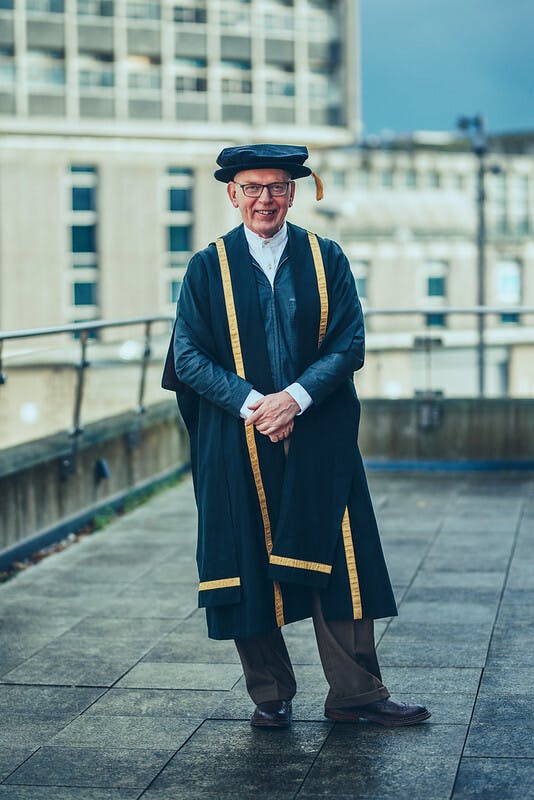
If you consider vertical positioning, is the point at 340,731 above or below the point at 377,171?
below

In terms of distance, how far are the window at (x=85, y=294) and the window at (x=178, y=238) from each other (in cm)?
495

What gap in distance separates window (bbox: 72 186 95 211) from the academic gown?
240 feet

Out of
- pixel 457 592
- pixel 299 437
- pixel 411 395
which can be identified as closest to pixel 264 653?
pixel 299 437

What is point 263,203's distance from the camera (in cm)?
461

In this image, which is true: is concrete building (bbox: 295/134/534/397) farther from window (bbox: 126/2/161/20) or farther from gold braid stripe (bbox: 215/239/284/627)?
gold braid stripe (bbox: 215/239/284/627)

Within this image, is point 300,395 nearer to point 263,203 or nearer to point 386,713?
point 263,203

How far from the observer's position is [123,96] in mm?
76688

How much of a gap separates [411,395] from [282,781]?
24.4 feet

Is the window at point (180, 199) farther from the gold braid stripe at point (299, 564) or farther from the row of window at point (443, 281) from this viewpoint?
the gold braid stripe at point (299, 564)

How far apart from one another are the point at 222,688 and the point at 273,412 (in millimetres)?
1241

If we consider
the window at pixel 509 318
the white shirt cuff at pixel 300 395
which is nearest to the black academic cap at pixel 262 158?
the white shirt cuff at pixel 300 395

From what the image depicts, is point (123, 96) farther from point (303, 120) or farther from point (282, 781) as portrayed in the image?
point (282, 781)

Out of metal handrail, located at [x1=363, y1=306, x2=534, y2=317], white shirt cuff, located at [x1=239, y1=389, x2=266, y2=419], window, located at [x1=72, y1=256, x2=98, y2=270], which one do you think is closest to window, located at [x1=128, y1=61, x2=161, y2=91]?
window, located at [x1=72, y1=256, x2=98, y2=270]

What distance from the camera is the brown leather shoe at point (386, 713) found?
4664mm
